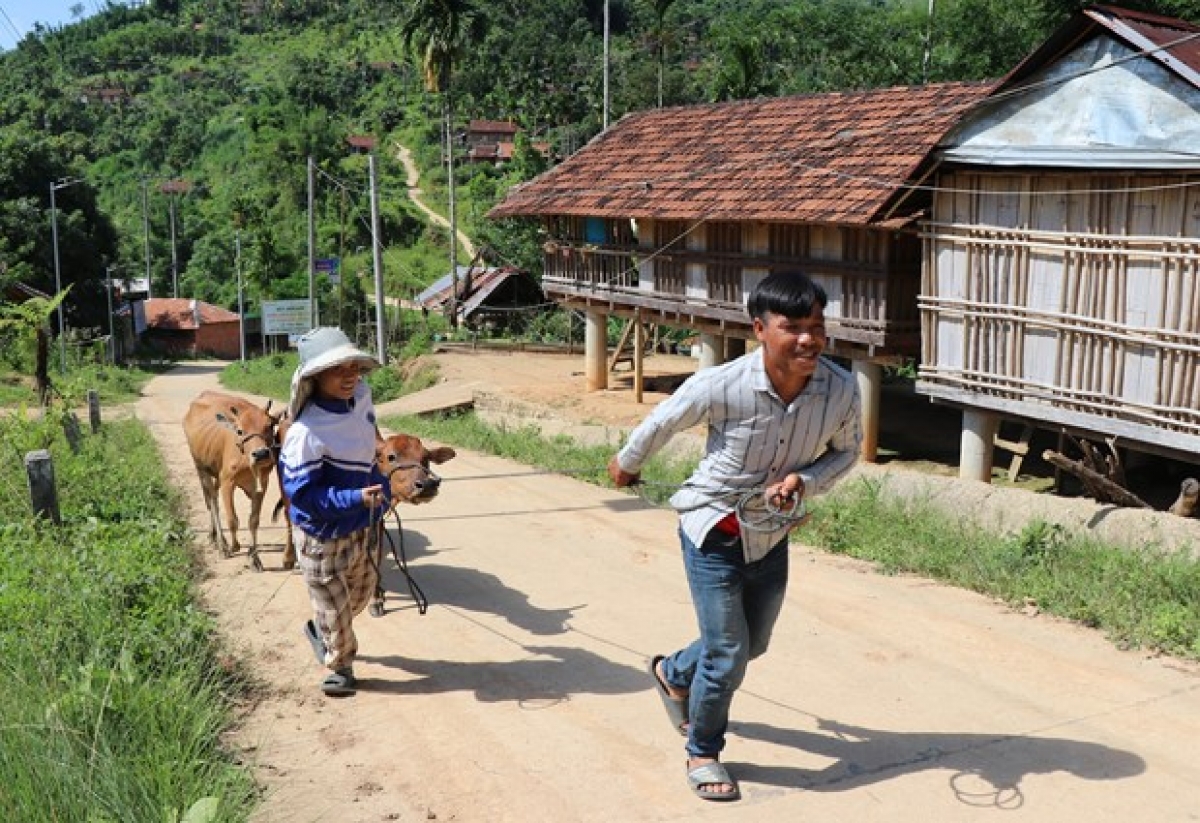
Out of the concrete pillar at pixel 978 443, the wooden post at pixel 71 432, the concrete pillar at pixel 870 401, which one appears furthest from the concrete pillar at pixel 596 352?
the wooden post at pixel 71 432

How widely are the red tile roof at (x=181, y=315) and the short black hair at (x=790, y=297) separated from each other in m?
55.2

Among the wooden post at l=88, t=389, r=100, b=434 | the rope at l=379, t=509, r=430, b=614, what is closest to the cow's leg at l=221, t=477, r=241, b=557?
the rope at l=379, t=509, r=430, b=614

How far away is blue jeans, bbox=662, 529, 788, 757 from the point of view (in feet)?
14.8

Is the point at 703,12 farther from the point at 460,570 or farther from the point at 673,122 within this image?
the point at 460,570

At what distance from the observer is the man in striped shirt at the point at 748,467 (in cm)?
445

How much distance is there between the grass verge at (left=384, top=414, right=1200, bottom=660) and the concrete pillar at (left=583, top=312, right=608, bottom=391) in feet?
44.3

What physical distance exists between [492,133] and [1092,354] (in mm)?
63670

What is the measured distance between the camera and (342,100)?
8338cm

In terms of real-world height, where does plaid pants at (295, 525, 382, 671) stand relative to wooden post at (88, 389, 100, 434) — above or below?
above

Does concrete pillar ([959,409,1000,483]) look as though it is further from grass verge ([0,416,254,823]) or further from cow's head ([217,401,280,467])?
grass verge ([0,416,254,823])

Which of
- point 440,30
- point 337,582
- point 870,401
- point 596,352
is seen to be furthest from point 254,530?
point 440,30

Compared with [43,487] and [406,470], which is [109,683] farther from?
[43,487]

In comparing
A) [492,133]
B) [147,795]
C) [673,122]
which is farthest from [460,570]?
[492,133]

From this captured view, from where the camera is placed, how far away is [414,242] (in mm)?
60000
